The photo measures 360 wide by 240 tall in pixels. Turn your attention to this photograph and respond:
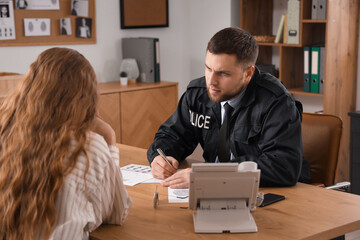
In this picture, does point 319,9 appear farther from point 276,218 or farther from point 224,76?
point 276,218

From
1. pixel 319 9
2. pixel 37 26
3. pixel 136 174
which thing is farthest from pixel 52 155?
pixel 319 9

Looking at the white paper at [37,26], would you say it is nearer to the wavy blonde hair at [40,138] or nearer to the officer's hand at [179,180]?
the officer's hand at [179,180]

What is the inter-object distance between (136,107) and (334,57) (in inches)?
64.3

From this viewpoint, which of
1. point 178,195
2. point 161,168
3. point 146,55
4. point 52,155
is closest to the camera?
point 52,155

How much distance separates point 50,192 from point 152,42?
316cm

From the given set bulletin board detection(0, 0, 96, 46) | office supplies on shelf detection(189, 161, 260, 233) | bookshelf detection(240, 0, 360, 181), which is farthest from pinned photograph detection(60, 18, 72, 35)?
office supplies on shelf detection(189, 161, 260, 233)

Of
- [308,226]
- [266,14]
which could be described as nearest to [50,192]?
[308,226]

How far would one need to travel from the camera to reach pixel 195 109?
8.27ft

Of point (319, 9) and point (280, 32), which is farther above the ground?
point (319, 9)

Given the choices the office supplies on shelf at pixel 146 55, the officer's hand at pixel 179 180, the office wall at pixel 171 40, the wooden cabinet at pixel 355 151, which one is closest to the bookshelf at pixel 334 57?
the wooden cabinet at pixel 355 151

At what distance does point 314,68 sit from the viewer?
4.11 metres

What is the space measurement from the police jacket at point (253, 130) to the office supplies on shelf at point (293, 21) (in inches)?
72.3

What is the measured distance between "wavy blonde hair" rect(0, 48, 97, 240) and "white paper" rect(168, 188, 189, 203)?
1.61 feet

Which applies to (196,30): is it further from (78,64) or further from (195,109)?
(78,64)
